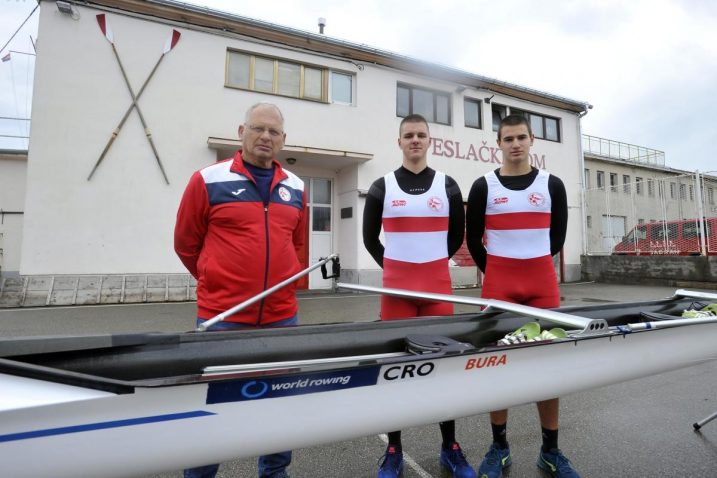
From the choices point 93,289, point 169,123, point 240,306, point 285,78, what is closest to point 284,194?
point 240,306

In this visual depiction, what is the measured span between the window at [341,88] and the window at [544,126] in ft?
20.7

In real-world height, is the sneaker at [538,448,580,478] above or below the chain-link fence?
below

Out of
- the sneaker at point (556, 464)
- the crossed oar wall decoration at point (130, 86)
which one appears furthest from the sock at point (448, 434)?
the crossed oar wall decoration at point (130, 86)

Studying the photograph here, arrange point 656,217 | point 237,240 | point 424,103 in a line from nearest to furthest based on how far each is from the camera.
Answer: point 237,240
point 424,103
point 656,217

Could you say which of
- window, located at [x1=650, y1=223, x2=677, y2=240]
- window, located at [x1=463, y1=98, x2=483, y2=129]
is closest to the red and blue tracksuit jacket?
window, located at [x1=463, y1=98, x2=483, y2=129]

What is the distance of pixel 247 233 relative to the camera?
5.99 ft

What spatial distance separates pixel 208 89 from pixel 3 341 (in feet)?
29.0

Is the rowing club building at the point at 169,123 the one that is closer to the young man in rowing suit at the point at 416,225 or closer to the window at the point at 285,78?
the window at the point at 285,78

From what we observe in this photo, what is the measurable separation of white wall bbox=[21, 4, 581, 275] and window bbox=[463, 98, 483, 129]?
478cm

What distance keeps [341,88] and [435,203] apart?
8.93 meters

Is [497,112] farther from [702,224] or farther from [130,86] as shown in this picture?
[130,86]

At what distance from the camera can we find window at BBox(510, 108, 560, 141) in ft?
44.6

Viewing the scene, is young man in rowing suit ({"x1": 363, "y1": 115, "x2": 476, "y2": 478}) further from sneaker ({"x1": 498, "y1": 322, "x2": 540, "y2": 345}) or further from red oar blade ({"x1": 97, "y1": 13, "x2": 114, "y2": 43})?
red oar blade ({"x1": 97, "y1": 13, "x2": 114, "y2": 43})

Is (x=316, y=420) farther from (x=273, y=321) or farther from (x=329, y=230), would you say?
(x=329, y=230)
